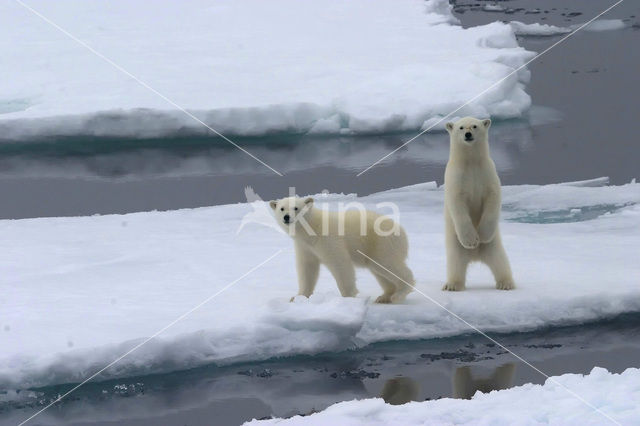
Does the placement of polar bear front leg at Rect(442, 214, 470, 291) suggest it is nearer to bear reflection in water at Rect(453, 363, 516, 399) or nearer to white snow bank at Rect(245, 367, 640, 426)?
bear reflection in water at Rect(453, 363, 516, 399)

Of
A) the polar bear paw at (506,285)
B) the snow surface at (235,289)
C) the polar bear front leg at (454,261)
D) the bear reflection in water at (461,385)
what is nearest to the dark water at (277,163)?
the snow surface at (235,289)

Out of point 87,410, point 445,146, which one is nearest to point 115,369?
point 87,410

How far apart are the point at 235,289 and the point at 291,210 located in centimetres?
82

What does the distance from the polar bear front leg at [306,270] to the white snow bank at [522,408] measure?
3.54 feet

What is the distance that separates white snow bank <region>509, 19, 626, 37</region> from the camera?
16141 mm

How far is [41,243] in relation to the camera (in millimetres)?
7332

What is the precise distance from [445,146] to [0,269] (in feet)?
17.6

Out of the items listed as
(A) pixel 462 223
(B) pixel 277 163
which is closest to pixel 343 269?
(A) pixel 462 223

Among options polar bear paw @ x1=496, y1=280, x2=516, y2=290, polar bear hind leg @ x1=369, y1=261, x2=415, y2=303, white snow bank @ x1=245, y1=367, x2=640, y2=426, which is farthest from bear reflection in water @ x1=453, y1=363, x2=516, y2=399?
polar bear paw @ x1=496, y1=280, x2=516, y2=290

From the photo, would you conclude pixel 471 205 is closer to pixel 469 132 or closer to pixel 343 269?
pixel 469 132

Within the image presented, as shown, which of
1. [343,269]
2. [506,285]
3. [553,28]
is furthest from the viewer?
[553,28]

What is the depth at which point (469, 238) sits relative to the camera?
5.84m

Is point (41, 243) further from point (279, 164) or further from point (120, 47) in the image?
point (120, 47)

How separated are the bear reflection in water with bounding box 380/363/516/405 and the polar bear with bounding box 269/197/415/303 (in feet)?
2.11
